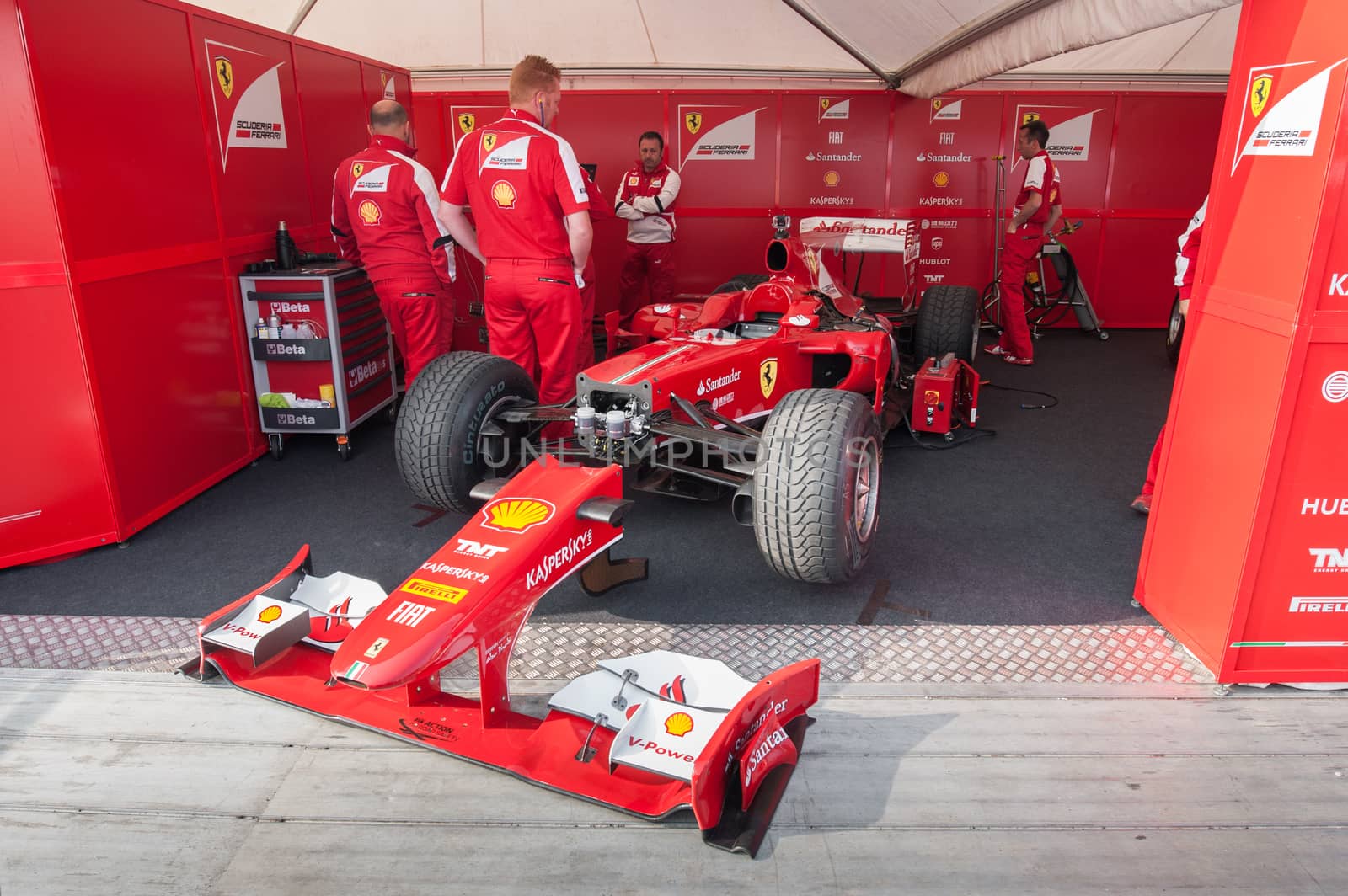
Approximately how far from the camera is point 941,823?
2162 millimetres

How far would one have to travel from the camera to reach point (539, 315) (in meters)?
4.54

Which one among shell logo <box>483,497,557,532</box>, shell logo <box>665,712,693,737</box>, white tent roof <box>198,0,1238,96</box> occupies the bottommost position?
shell logo <box>665,712,693,737</box>

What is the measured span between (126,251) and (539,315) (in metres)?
1.90

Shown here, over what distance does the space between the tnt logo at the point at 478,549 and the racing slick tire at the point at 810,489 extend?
3.40 ft

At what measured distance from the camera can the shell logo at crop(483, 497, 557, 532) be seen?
266 centimetres

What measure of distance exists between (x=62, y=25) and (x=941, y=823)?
4.39 m

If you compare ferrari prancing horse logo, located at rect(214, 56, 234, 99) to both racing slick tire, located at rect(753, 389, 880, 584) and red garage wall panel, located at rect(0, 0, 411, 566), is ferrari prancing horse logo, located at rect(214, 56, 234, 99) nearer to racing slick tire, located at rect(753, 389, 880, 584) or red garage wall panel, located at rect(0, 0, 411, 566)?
red garage wall panel, located at rect(0, 0, 411, 566)

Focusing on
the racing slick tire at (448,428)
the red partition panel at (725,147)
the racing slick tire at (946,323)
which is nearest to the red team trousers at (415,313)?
the racing slick tire at (448,428)

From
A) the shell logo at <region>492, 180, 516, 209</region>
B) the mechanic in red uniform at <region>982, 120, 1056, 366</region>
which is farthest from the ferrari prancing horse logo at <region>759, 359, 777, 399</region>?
the mechanic in red uniform at <region>982, 120, 1056, 366</region>

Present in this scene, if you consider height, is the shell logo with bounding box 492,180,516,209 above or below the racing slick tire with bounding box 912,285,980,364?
above

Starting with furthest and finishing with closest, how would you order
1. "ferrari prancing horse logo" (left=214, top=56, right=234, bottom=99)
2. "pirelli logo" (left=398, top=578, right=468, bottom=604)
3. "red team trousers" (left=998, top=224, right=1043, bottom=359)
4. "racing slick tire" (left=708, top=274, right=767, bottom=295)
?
"red team trousers" (left=998, top=224, right=1043, bottom=359) < "racing slick tire" (left=708, top=274, right=767, bottom=295) < "ferrari prancing horse logo" (left=214, top=56, right=234, bottom=99) < "pirelli logo" (left=398, top=578, right=468, bottom=604)

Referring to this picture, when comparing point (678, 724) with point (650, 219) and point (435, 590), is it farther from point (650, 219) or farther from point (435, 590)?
point (650, 219)

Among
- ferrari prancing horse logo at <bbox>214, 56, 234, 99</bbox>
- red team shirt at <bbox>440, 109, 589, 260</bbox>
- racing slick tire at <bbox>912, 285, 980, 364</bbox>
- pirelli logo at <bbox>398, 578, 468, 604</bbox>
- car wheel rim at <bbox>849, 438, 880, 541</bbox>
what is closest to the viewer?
pirelli logo at <bbox>398, 578, 468, 604</bbox>

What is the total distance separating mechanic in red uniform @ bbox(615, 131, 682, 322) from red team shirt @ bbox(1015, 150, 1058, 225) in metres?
2.87
